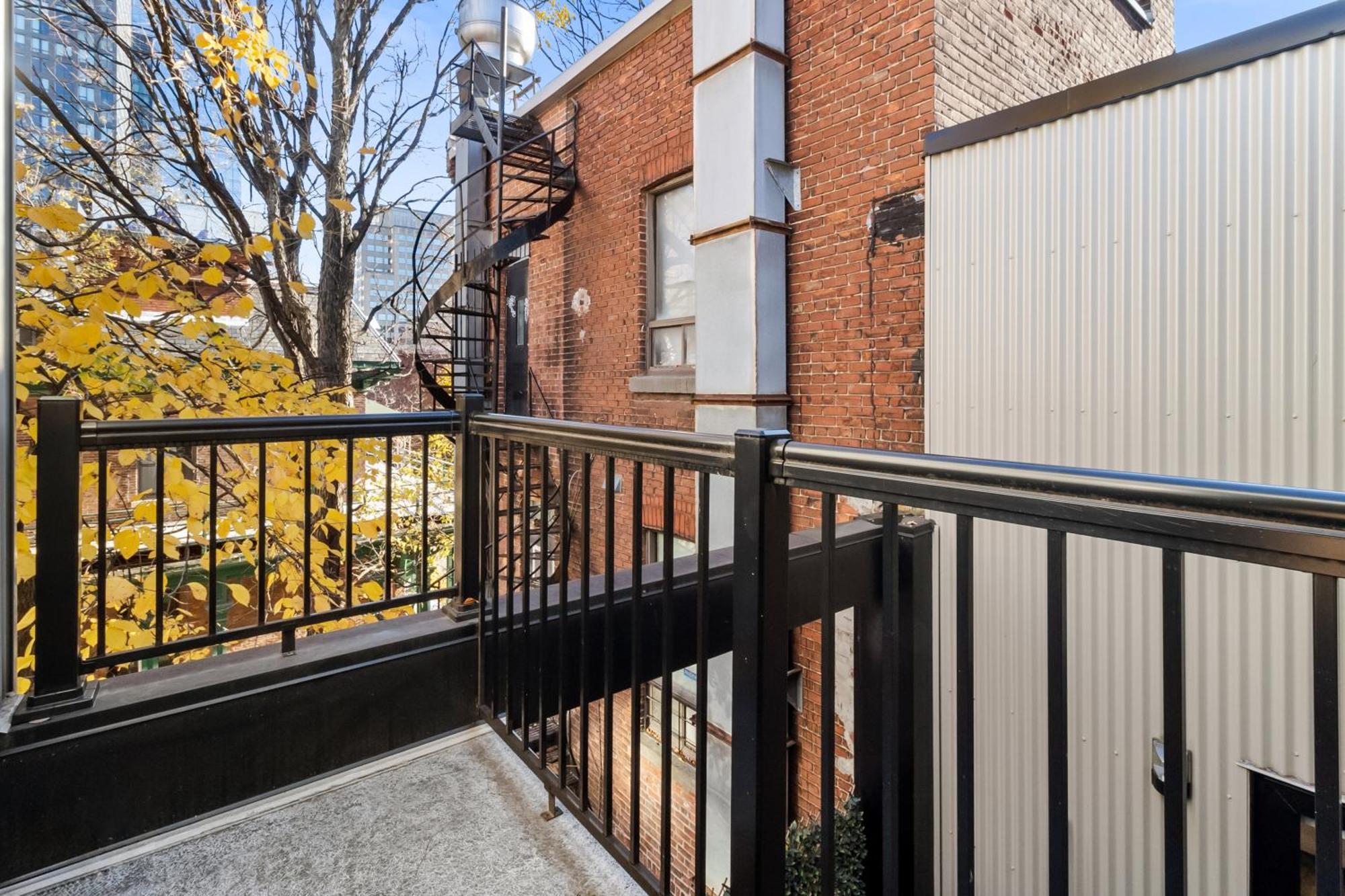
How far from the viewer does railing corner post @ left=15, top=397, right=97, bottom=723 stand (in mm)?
1672

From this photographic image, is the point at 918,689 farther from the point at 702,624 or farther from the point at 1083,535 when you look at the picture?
the point at 1083,535

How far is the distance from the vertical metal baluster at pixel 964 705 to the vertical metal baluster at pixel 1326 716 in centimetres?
36

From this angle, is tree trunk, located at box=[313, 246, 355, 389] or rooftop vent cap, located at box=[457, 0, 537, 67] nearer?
tree trunk, located at box=[313, 246, 355, 389]

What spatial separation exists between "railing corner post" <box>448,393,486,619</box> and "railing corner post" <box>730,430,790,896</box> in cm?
130

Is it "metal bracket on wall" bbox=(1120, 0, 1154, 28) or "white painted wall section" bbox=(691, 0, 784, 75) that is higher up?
"metal bracket on wall" bbox=(1120, 0, 1154, 28)

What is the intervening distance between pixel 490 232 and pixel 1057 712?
26.0 feet

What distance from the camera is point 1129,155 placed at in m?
2.92

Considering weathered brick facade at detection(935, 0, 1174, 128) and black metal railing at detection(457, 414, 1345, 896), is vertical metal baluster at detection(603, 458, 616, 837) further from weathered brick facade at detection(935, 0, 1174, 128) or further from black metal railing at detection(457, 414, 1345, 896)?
weathered brick facade at detection(935, 0, 1174, 128)

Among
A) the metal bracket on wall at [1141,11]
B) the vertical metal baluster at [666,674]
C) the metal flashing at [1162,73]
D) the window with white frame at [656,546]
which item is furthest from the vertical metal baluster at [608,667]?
the metal bracket on wall at [1141,11]

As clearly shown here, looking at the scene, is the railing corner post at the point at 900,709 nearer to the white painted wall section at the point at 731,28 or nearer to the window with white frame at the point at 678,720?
the window with white frame at the point at 678,720

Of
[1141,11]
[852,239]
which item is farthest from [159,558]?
[1141,11]

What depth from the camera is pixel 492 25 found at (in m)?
6.81

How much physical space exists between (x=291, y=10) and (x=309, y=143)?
3.75 feet

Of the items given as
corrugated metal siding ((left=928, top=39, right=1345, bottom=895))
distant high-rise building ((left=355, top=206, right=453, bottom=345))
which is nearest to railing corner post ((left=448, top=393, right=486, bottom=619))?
corrugated metal siding ((left=928, top=39, right=1345, bottom=895))
